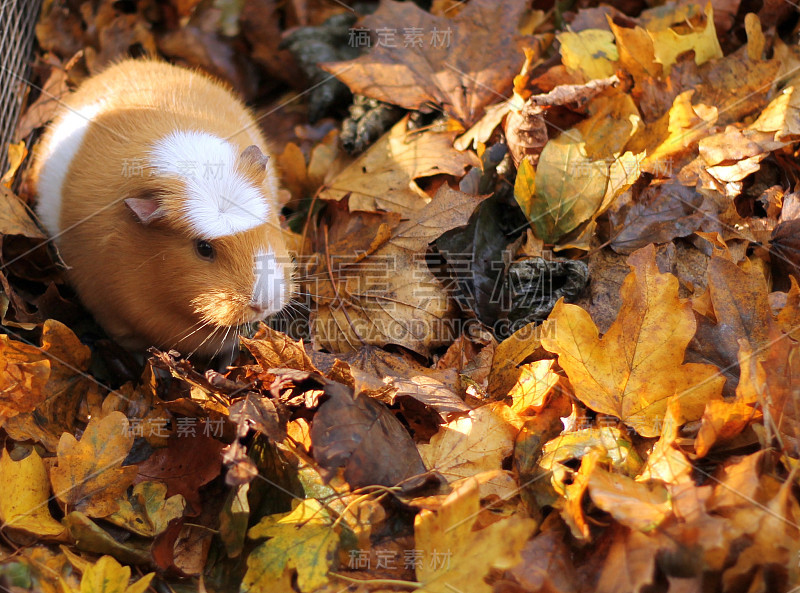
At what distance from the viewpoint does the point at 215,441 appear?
209cm

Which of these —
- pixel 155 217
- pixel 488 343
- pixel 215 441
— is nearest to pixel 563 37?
pixel 488 343

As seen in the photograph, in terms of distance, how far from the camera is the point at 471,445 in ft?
6.56

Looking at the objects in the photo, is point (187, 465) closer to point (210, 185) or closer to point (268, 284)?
point (268, 284)

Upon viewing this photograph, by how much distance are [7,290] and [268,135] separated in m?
1.63

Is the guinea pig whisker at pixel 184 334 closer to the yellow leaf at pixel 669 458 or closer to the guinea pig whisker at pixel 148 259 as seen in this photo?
the guinea pig whisker at pixel 148 259

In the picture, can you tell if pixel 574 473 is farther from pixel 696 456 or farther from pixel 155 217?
pixel 155 217

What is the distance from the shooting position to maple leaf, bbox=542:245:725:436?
6.23 ft

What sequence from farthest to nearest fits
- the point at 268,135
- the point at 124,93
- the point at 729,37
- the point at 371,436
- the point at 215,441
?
the point at 268,135, the point at 729,37, the point at 124,93, the point at 215,441, the point at 371,436

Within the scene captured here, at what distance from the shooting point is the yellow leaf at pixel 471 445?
1.97 meters

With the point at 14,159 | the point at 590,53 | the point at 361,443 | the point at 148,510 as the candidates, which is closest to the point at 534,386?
the point at 361,443

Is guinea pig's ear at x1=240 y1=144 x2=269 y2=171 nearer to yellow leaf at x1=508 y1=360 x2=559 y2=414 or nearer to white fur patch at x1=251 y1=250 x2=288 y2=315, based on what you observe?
white fur patch at x1=251 y1=250 x2=288 y2=315

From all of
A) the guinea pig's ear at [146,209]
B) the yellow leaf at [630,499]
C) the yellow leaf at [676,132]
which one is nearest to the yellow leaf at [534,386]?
the yellow leaf at [630,499]

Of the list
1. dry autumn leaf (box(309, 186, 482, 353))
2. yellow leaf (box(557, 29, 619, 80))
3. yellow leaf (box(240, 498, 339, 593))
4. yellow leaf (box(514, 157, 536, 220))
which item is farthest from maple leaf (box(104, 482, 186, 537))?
yellow leaf (box(557, 29, 619, 80))

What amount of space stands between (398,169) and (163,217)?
104cm
